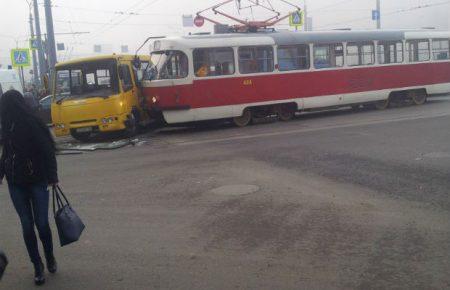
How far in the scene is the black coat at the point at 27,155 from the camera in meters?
4.95

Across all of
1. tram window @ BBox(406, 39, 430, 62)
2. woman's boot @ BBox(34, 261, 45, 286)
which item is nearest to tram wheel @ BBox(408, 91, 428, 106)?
tram window @ BBox(406, 39, 430, 62)

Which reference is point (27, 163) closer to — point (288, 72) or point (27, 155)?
point (27, 155)

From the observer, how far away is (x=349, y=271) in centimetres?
496

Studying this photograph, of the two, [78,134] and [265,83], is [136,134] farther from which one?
[265,83]

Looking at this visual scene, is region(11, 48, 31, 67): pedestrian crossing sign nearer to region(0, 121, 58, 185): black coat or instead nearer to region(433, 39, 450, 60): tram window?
region(433, 39, 450, 60): tram window

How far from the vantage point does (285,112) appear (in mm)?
19469

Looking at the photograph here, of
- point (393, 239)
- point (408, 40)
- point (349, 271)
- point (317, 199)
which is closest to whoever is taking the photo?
point (349, 271)

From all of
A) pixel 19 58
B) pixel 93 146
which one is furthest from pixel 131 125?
pixel 19 58

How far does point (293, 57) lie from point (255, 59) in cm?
162

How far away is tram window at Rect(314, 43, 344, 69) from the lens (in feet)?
64.5

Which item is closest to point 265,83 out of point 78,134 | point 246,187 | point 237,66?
point 237,66

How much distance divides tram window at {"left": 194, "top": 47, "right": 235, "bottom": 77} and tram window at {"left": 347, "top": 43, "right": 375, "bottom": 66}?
518 cm

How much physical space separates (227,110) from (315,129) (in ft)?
10.6

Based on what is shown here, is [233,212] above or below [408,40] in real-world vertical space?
below
